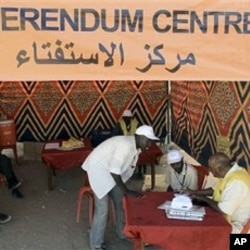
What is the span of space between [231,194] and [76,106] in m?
6.09

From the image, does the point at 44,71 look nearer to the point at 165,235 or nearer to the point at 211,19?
the point at 211,19

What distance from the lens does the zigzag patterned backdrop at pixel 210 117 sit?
20.5ft

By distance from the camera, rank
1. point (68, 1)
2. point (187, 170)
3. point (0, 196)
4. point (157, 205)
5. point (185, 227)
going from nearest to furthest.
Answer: point (68, 1), point (185, 227), point (157, 205), point (187, 170), point (0, 196)

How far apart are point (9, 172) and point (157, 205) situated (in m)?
3.57

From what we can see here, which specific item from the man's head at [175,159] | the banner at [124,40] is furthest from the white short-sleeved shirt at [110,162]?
the banner at [124,40]

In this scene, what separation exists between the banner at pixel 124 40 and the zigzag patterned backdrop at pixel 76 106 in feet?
20.2

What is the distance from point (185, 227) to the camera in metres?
4.17

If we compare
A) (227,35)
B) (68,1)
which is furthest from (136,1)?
(227,35)

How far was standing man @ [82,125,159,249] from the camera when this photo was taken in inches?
197

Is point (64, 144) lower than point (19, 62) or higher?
lower

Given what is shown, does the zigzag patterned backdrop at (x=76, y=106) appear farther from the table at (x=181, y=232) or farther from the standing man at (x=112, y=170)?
the table at (x=181, y=232)

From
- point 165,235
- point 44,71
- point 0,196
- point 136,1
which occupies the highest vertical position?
point 136,1

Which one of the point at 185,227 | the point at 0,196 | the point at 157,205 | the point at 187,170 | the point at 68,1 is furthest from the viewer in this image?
the point at 0,196

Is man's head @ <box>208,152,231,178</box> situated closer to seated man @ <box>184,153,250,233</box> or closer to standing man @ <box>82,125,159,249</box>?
seated man @ <box>184,153,250,233</box>
